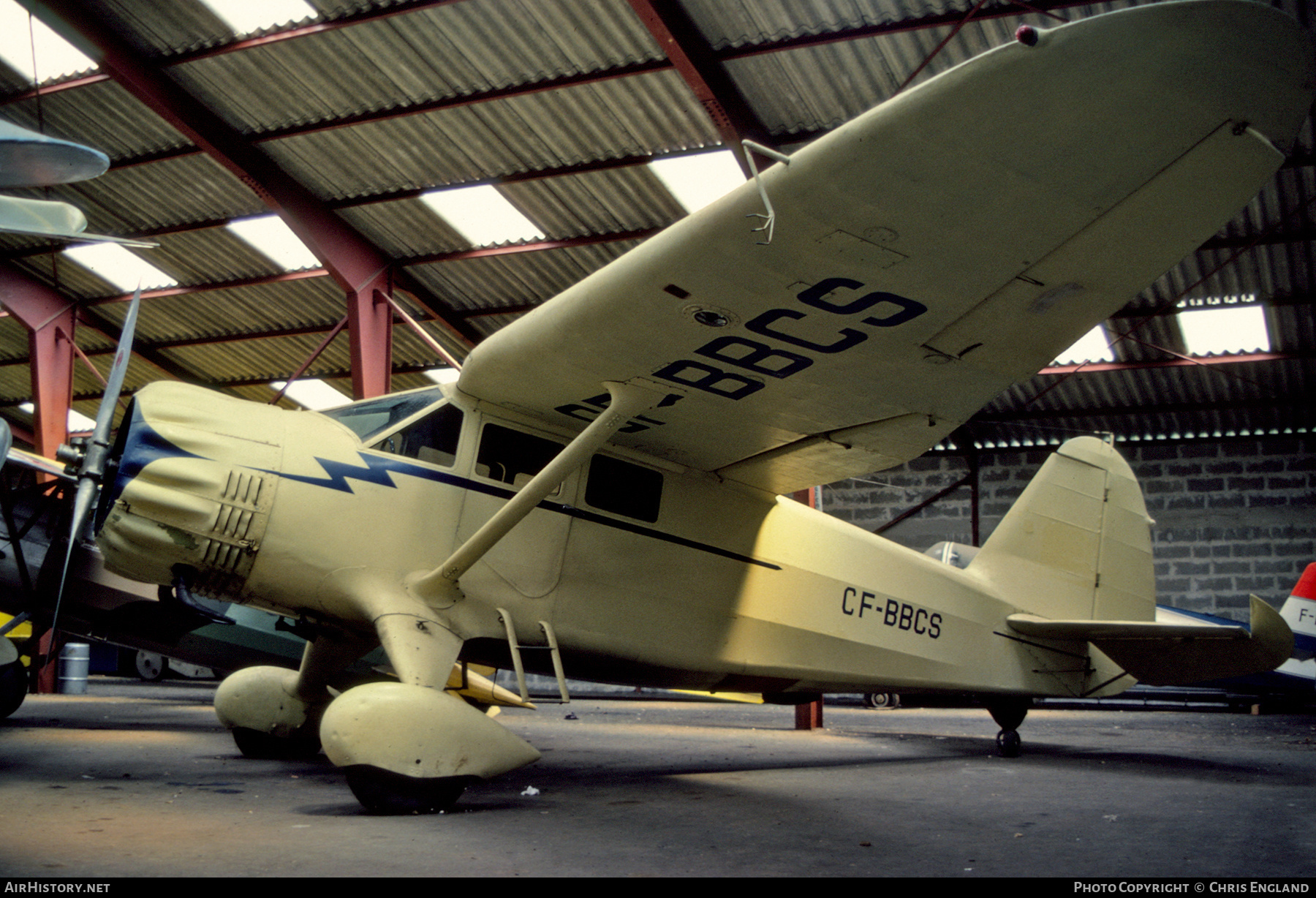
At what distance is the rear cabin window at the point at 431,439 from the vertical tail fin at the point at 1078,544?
494cm

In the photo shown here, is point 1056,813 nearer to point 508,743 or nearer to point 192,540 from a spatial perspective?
point 508,743

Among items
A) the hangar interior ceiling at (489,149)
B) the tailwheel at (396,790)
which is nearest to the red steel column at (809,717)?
the hangar interior ceiling at (489,149)

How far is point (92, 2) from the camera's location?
462 inches

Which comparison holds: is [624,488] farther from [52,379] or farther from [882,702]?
[52,379]

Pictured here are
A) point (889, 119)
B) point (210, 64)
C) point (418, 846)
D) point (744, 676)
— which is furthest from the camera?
point (210, 64)

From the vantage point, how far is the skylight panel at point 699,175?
12.7 m

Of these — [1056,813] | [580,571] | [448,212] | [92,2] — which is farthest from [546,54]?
[1056,813]

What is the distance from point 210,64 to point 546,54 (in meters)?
4.52

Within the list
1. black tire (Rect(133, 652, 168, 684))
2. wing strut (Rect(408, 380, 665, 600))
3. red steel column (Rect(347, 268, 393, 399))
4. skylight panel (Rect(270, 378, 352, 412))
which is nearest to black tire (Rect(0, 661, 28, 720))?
wing strut (Rect(408, 380, 665, 600))

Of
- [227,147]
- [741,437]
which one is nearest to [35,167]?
[741,437]

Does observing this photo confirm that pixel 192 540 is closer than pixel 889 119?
No

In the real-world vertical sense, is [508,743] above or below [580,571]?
below

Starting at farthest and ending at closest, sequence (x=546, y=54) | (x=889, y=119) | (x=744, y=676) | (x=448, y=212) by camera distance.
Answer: (x=448, y=212)
(x=546, y=54)
(x=744, y=676)
(x=889, y=119)

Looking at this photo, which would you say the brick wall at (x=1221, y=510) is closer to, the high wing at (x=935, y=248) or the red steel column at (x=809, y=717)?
the red steel column at (x=809, y=717)
